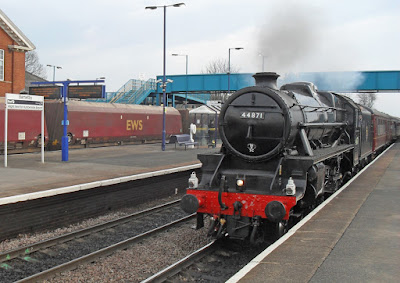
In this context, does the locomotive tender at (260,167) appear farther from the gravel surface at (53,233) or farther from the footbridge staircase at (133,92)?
the footbridge staircase at (133,92)

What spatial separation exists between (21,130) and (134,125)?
8.88 metres

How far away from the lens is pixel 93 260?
6797mm

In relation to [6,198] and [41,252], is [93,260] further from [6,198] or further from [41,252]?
[6,198]

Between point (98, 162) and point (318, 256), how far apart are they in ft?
35.1

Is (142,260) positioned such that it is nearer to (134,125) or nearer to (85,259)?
(85,259)

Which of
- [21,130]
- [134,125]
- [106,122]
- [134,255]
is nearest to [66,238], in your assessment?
[134,255]

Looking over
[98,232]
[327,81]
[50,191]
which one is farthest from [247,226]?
[327,81]

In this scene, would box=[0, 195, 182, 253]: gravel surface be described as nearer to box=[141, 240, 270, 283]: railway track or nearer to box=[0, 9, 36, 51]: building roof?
box=[141, 240, 270, 283]: railway track

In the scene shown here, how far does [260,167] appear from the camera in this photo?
737 cm

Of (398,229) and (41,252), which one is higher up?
(398,229)

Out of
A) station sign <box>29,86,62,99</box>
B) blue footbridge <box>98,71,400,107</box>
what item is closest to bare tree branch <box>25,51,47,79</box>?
blue footbridge <box>98,71,400,107</box>

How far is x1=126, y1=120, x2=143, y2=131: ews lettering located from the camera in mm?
25078

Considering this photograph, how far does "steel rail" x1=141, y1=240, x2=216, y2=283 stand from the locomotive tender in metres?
0.34

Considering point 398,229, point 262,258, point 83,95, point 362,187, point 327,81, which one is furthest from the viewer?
point 327,81
